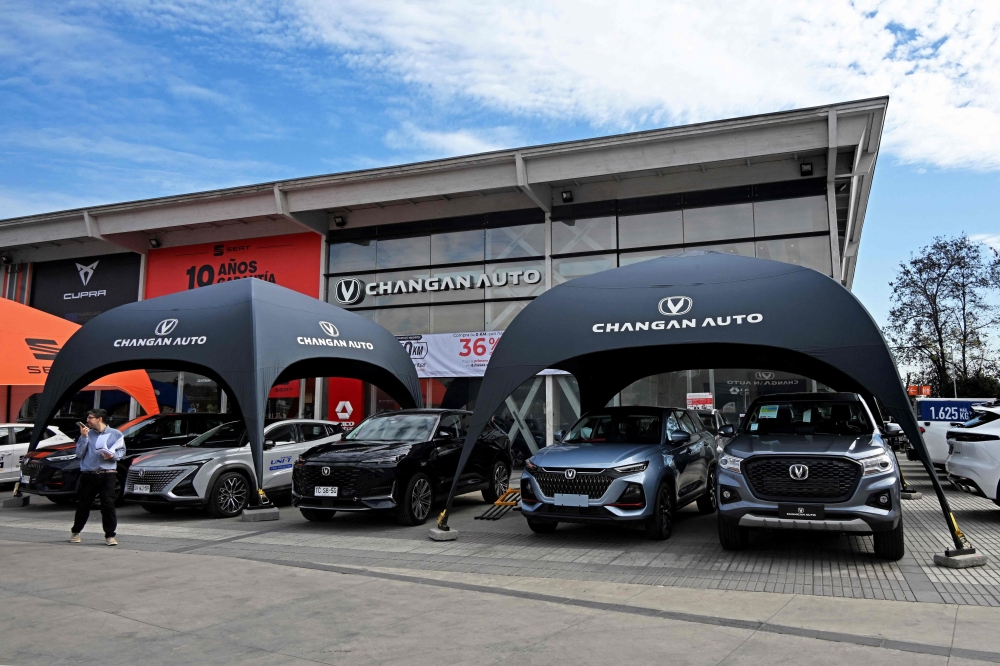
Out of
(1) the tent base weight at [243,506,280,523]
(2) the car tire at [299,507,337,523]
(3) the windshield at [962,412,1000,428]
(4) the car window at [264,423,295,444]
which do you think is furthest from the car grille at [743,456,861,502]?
(4) the car window at [264,423,295,444]

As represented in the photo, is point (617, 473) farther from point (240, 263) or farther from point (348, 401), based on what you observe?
point (240, 263)

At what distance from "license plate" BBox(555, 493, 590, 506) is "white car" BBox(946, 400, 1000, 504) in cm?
471

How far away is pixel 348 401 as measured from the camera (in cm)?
2212

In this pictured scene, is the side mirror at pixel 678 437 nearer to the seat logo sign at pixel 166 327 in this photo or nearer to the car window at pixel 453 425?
the car window at pixel 453 425

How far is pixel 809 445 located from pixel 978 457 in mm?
3369

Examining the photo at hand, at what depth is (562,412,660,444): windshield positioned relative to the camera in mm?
10156

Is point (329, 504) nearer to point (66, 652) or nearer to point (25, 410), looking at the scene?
point (66, 652)

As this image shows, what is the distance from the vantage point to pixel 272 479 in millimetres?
12820

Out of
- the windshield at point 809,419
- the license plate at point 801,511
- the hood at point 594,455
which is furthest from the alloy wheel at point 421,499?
the license plate at point 801,511

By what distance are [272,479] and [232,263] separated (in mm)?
13239

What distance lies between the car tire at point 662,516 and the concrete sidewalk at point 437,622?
2.18 meters

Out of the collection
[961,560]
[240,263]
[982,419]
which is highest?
[240,263]

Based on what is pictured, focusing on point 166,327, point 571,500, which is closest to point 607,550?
point 571,500

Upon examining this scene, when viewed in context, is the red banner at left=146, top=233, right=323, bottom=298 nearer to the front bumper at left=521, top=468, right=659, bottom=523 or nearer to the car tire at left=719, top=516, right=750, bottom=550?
the front bumper at left=521, top=468, right=659, bottom=523
